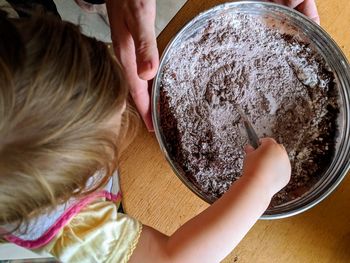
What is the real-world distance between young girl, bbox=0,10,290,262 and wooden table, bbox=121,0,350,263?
0.05 metres

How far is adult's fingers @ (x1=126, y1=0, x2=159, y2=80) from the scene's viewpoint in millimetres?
634

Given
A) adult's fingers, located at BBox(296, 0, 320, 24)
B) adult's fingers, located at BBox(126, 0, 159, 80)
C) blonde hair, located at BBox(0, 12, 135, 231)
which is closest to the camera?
blonde hair, located at BBox(0, 12, 135, 231)

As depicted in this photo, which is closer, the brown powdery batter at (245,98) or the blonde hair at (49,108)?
the blonde hair at (49,108)

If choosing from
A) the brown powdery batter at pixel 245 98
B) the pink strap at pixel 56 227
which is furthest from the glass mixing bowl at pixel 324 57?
the pink strap at pixel 56 227

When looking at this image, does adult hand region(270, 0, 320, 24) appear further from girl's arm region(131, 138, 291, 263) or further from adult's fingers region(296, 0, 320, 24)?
girl's arm region(131, 138, 291, 263)

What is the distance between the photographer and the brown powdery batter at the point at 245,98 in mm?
759

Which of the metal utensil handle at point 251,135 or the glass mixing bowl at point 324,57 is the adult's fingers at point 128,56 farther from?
the metal utensil handle at point 251,135

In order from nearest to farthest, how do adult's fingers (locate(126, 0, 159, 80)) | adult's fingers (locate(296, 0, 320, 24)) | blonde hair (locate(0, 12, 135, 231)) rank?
blonde hair (locate(0, 12, 135, 231)) < adult's fingers (locate(126, 0, 159, 80)) < adult's fingers (locate(296, 0, 320, 24))

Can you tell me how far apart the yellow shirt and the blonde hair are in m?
0.09

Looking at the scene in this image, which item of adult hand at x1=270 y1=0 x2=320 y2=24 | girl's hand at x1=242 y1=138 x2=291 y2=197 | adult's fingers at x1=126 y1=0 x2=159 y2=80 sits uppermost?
adult hand at x1=270 y1=0 x2=320 y2=24

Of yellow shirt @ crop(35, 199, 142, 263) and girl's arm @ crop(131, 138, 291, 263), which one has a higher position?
girl's arm @ crop(131, 138, 291, 263)

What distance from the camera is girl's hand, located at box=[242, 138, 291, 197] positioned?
27.2 inches

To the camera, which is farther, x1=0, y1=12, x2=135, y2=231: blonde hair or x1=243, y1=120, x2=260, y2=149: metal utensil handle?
x1=243, y1=120, x2=260, y2=149: metal utensil handle

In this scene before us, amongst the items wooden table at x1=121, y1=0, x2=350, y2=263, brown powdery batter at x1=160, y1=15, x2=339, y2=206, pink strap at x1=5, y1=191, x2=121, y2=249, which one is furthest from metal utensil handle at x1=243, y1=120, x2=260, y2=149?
pink strap at x1=5, y1=191, x2=121, y2=249
